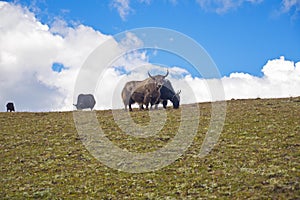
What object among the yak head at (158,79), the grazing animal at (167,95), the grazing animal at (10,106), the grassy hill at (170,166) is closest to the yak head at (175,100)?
the grazing animal at (167,95)

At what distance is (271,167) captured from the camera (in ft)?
59.5

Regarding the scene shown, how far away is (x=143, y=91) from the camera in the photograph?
40.2 metres

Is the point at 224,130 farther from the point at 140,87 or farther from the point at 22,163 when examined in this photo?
the point at 140,87

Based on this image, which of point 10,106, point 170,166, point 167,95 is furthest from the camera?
point 10,106

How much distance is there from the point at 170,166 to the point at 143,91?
67.4 feet

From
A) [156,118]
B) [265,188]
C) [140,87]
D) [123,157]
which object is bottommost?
[265,188]

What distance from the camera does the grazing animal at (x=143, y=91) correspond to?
129 feet

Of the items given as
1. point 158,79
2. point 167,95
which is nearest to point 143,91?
point 158,79

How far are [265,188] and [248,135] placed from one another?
933 centimetres

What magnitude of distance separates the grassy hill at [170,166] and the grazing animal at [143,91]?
292 inches

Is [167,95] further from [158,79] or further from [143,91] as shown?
[143,91]

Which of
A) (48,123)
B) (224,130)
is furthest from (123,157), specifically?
(48,123)

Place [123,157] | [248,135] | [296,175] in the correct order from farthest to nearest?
[248,135] → [123,157] → [296,175]

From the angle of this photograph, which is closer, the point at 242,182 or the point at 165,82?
the point at 242,182
